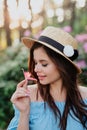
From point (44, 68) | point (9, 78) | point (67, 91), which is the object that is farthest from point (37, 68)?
point (9, 78)

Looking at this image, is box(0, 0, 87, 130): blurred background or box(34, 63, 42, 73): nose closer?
box(34, 63, 42, 73): nose

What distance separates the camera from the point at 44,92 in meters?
4.32

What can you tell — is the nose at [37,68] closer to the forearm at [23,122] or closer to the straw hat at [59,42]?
the straw hat at [59,42]

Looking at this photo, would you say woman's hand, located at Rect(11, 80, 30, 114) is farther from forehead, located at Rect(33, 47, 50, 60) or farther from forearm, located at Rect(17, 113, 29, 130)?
forehead, located at Rect(33, 47, 50, 60)

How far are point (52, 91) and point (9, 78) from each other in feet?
9.09

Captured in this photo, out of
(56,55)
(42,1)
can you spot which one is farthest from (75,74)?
(42,1)

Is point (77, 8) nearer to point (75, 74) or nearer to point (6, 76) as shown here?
point (6, 76)

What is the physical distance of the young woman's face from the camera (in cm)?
415

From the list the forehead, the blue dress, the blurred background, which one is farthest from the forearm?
the blurred background

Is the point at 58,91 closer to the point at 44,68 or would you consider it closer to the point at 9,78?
the point at 44,68

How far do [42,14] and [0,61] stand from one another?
2172 millimetres

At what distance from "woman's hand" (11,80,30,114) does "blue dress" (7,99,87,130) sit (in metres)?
0.15

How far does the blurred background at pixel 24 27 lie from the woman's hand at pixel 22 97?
8.70 feet

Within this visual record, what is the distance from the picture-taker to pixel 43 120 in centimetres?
424
